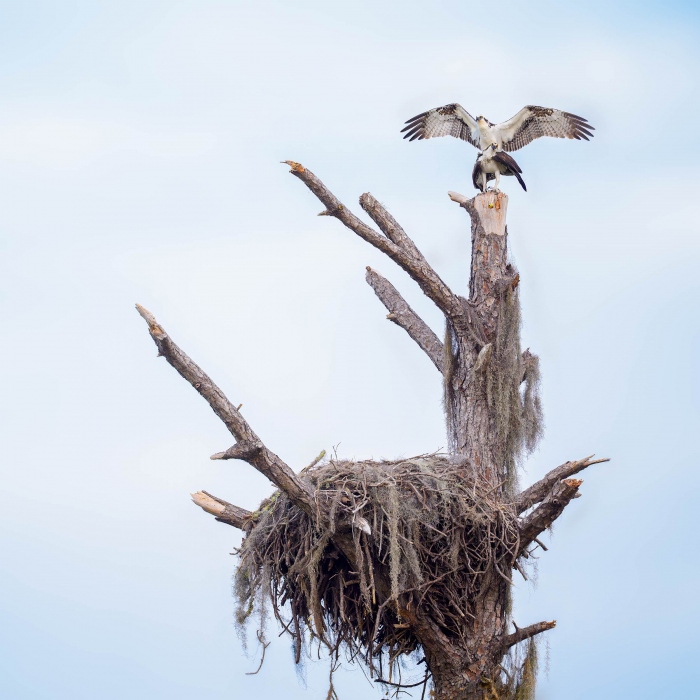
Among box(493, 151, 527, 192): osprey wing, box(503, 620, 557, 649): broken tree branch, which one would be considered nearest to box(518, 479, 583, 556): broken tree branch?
box(503, 620, 557, 649): broken tree branch

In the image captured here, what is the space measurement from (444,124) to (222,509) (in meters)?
5.25

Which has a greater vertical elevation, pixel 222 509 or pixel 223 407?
pixel 222 509

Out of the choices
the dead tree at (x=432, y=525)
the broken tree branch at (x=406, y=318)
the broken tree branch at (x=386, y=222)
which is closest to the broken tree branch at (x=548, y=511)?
the dead tree at (x=432, y=525)

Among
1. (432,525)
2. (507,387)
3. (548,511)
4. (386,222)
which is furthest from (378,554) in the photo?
(386,222)

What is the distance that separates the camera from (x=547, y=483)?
728cm

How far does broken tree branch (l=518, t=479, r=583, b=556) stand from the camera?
6742 millimetres

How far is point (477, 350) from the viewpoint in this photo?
8242 millimetres

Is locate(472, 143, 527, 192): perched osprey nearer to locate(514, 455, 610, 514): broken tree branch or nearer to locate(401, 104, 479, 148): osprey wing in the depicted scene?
locate(401, 104, 479, 148): osprey wing

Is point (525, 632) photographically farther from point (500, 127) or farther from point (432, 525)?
point (500, 127)

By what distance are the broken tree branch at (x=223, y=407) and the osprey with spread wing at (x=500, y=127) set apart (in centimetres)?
516

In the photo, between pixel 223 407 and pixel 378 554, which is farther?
pixel 378 554

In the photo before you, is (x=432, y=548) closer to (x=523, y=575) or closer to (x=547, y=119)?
(x=523, y=575)

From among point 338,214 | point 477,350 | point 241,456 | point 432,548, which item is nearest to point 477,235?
point 477,350

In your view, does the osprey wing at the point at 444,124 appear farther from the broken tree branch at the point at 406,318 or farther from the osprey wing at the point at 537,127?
the broken tree branch at the point at 406,318
